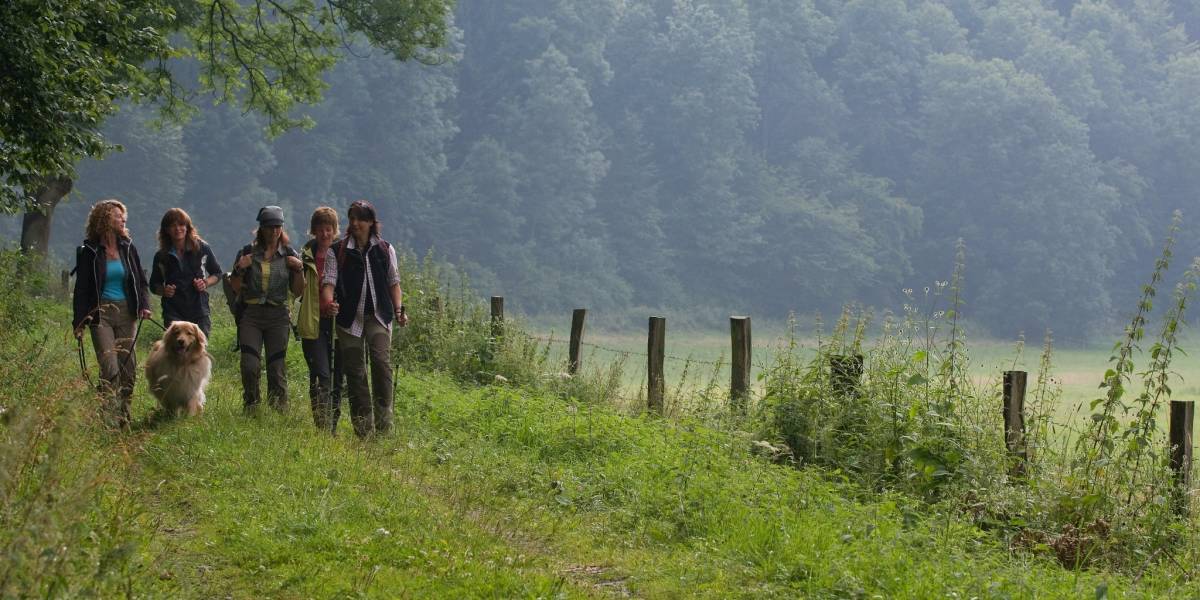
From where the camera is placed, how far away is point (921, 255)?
76.4 m

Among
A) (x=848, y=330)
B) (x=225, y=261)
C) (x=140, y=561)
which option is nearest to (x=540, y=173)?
(x=225, y=261)

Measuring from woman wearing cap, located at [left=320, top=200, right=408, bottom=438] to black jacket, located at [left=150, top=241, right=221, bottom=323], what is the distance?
917 millimetres

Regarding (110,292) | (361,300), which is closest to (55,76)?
(110,292)

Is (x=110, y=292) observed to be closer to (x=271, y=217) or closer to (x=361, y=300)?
(x=271, y=217)

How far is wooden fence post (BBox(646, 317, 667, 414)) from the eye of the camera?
12.1 m

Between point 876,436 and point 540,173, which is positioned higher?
point 540,173

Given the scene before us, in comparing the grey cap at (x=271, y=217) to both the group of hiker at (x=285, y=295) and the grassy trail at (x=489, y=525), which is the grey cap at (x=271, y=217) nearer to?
the group of hiker at (x=285, y=295)

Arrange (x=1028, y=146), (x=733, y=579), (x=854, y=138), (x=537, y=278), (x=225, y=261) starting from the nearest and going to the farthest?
(x=733, y=579)
(x=225, y=261)
(x=537, y=278)
(x=1028, y=146)
(x=854, y=138)

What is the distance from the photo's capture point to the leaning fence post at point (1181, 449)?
310 inches

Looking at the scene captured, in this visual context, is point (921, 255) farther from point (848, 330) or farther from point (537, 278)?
point (848, 330)

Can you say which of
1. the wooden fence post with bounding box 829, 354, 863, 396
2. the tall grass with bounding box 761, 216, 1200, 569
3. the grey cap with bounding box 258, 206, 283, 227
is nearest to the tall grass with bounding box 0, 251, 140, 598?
the grey cap with bounding box 258, 206, 283, 227

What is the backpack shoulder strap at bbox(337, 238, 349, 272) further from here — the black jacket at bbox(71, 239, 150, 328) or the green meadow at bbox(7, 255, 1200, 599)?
the black jacket at bbox(71, 239, 150, 328)

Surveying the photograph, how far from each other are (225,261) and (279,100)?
136ft

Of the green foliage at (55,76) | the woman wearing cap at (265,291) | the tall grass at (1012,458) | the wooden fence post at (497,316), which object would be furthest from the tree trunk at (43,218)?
the tall grass at (1012,458)
